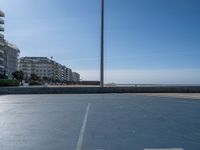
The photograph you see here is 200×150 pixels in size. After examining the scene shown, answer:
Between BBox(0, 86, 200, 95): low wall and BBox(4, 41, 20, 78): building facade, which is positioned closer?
BBox(0, 86, 200, 95): low wall

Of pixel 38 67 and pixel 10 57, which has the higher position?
pixel 38 67

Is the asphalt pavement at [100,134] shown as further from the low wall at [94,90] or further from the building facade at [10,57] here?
the building facade at [10,57]

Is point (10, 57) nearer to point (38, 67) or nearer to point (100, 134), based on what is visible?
point (38, 67)

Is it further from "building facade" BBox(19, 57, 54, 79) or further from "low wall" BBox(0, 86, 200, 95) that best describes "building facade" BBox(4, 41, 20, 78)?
"low wall" BBox(0, 86, 200, 95)

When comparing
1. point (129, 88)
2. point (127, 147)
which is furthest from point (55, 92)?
point (127, 147)

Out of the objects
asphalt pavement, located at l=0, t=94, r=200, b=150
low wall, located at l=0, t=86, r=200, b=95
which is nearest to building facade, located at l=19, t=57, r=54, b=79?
low wall, located at l=0, t=86, r=200, b=95

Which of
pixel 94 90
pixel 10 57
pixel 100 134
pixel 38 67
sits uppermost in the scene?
pixel 38 67

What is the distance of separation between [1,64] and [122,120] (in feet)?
290

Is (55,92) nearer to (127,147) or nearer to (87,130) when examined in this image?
(87,130)

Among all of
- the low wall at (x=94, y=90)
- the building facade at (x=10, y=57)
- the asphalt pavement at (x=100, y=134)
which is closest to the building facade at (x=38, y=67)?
the building facade at (x=10, y=57)

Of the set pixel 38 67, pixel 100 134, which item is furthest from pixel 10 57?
pixel 100 134

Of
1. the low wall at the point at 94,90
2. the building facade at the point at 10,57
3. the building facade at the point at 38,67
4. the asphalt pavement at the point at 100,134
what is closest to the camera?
the asphalt pavement at the point at 100,134

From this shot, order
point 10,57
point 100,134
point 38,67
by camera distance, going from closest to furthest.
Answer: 1. point 100,134
2. point 10,57
3. point 38,67

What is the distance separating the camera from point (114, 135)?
756cm
